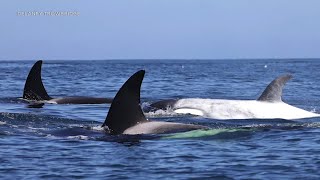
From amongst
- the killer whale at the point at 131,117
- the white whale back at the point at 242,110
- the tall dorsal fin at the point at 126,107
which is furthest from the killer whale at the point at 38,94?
the tall dorsal fin at the point at 126,107

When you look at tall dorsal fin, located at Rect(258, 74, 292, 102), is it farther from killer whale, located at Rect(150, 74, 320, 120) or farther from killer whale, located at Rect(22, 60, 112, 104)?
killer whale, located at Rect(22, 60, 112, 104)

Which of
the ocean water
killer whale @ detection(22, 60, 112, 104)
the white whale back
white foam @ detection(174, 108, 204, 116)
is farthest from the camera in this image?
killer whale @ detection(22, 60, 112, 104)

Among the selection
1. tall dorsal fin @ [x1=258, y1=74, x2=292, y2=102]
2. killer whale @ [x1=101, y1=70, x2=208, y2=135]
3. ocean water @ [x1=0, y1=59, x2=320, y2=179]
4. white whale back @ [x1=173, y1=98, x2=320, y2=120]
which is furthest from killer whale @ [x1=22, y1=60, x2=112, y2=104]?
killer whale @ [x1=101, y1=70, x2=208, y2=135]

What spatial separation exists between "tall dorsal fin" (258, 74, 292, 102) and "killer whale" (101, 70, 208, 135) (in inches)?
197

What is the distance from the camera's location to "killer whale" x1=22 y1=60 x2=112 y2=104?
25.6 meters

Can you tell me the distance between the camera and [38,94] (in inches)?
1027

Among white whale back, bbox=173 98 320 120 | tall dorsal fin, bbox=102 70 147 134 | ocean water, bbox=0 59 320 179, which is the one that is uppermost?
tall dorsal fin, bbox=102 70 147 134

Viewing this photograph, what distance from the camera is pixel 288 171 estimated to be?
447 inches

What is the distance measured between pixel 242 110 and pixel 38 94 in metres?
8.63

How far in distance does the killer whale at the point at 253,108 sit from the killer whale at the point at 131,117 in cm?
486

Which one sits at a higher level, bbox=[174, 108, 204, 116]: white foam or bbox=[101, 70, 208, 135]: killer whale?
bbox=[101, 70, 208, 135]: killer whale

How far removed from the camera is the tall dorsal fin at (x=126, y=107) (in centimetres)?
1430

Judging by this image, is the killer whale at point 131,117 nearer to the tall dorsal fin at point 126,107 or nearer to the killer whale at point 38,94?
the tall dorsal fin at point 126,107

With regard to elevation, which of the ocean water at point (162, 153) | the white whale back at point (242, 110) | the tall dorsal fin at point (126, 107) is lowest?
the ocean water at point (162, 153)
